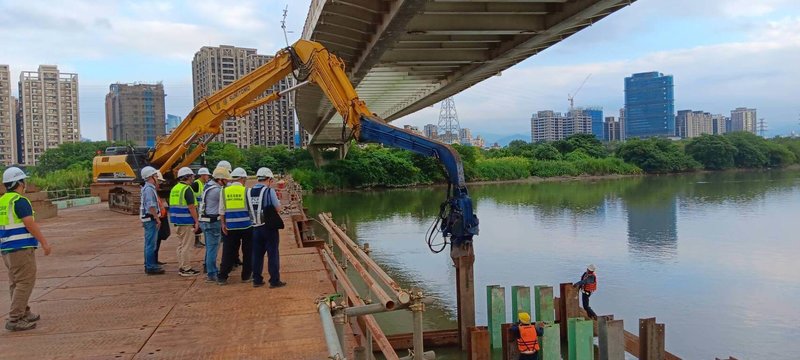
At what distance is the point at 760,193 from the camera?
141 feet

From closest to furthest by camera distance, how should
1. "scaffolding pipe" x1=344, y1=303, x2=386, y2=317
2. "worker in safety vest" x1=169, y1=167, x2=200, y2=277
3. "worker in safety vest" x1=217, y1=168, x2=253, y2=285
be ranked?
"scaffolding pipe" x1=344, y1=303, x2=386, y2=317 < "worker in safety vest" x1=217, y1=168, x2=253, y2=285 < "worker in safety vest" x1=169, y1=167, x2=200, y2=277

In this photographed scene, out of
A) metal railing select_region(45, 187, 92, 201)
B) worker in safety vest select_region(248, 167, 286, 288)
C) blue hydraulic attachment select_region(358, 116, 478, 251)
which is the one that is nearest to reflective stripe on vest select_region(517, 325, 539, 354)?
blue hydraulic attachment select_region(358, 116, 478, 251)

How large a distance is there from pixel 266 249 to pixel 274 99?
10.1 metres

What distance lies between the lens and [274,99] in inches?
675

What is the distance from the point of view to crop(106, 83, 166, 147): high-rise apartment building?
9343 centimetres

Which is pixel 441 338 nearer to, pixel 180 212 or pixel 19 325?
pixel 180 212

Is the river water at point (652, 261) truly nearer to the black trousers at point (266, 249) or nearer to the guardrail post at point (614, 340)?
the guardrail post at point (614, 340)

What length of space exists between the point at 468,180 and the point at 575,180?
13276mm

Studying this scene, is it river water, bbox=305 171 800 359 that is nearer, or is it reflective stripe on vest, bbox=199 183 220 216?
reflective stripe on vest, bbox=199 183 220 216

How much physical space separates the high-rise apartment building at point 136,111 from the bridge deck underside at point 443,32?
82043mm

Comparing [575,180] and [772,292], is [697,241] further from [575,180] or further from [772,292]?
[575,180]

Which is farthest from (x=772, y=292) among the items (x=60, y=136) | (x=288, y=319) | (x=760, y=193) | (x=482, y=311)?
(x=60, y=136)

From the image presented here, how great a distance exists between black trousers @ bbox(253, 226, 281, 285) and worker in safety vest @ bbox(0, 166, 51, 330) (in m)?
2.38

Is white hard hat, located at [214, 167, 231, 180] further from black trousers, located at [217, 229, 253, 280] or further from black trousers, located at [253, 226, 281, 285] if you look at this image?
black trousers, located at [253, 226, 281, 285]
